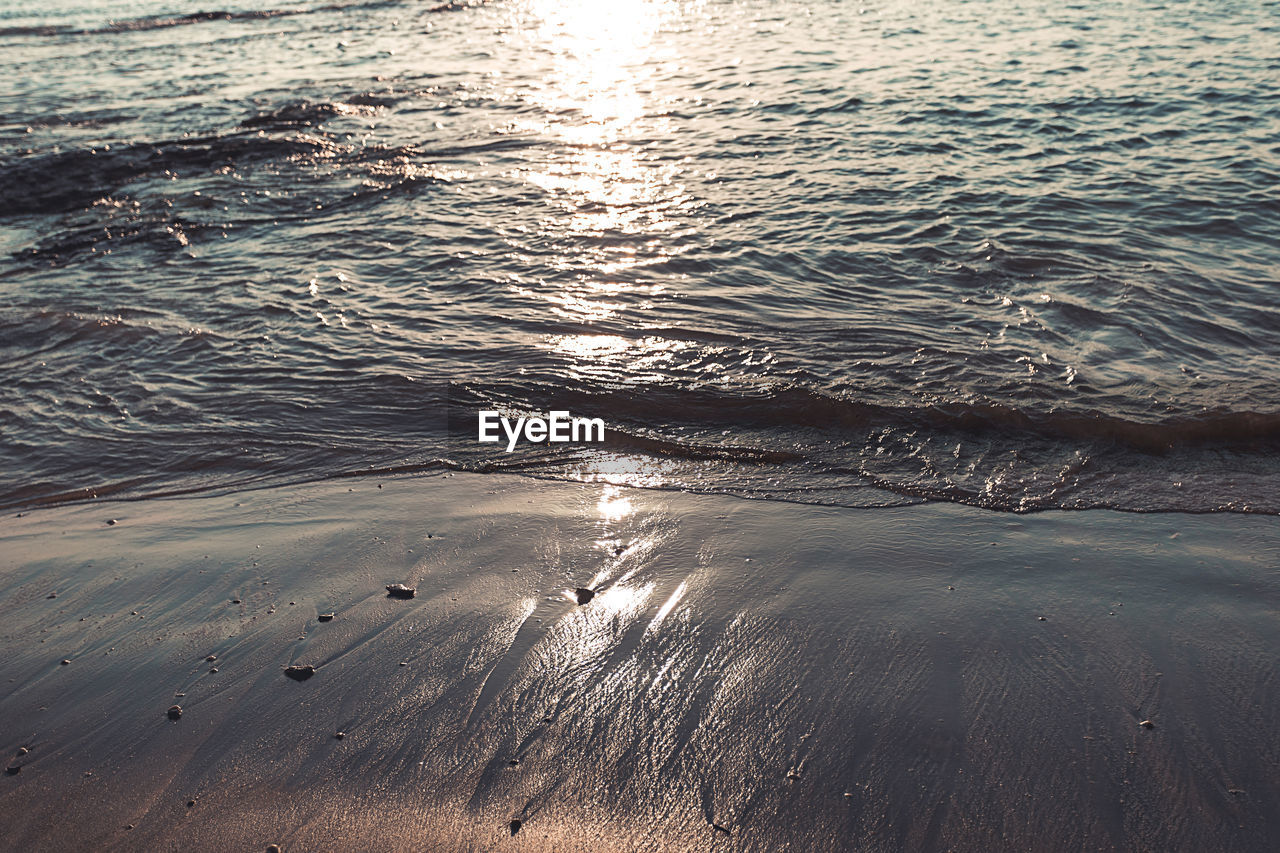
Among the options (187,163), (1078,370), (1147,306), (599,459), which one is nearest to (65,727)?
(599,459)

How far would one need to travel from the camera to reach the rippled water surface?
17.0 feet

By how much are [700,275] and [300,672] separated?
202 inches

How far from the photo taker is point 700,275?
763cm

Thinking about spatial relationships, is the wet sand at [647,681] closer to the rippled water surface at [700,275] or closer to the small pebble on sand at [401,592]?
the small pebble on sand at [401,592]

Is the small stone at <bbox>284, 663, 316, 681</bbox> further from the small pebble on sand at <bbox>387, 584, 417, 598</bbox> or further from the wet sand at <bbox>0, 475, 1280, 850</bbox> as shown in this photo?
the small pebble on sand at <bbox>387, 584, 417, 598</bbox>

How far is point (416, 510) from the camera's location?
4562 mm

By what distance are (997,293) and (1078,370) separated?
140 cm

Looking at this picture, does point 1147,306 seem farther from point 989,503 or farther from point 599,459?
point 599,459
